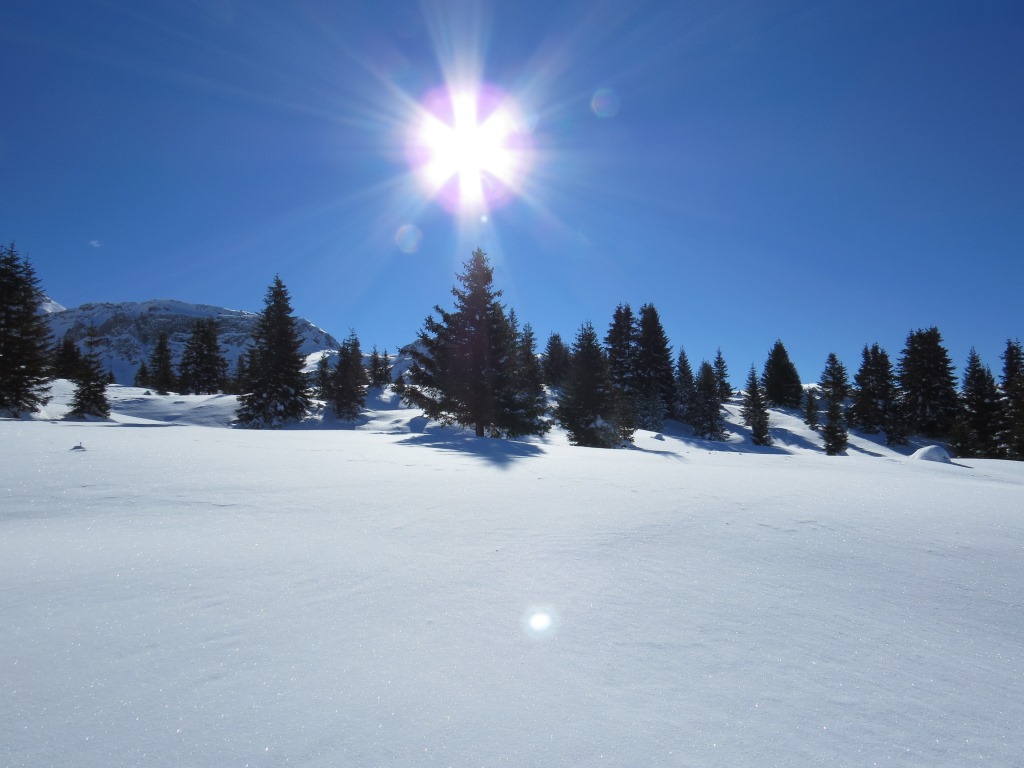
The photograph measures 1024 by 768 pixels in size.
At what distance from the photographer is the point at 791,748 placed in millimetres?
1453

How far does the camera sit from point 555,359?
186 ft

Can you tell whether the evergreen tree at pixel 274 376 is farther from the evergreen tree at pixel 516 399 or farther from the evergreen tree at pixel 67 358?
the evergreen tree at pixel 67 358

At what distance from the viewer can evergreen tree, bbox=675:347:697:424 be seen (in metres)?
39.3

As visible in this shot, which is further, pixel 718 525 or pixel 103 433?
pixel 103 433

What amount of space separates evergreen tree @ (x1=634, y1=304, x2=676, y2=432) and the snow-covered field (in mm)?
31917

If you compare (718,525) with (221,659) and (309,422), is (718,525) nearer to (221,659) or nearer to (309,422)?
(221,659)

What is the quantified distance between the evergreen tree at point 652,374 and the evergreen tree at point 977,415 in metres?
20.9

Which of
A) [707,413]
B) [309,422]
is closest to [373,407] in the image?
[309,422]

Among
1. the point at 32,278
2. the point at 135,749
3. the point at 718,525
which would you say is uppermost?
the point at 32,278

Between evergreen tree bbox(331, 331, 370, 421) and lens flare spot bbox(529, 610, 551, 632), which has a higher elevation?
evergreen tree bbox(331, 331, 370, 421)

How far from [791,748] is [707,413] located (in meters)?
38.2

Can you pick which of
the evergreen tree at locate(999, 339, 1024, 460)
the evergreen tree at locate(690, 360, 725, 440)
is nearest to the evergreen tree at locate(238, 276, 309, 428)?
the evergreen tree at locate(690, 360, 725, 440)

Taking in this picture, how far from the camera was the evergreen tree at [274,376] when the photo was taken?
27.0m

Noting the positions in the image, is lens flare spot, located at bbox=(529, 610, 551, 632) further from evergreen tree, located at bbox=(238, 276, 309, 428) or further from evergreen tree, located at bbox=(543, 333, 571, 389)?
evergreen tree, located at bbox=(543, 333, 571, 389)
